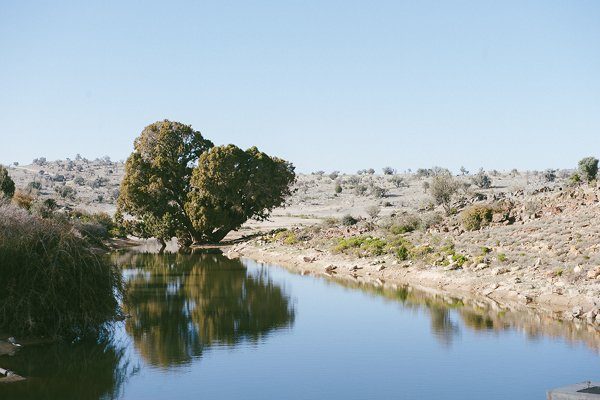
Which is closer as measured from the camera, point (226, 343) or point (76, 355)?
point (76, 355)

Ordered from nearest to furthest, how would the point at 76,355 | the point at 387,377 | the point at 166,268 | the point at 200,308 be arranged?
the point at 387,377 < the point at 76,355 < the point at 200,308 < the point at 166,268

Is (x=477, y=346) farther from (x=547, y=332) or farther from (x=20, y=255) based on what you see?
(x=20, y=255)

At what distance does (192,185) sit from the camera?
6088 centimetres

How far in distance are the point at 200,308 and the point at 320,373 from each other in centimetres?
1164

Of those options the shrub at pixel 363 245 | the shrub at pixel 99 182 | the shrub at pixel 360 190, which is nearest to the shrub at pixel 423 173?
the shrub at pixel 360 190

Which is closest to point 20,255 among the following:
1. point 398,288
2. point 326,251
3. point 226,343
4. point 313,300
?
point 226,343

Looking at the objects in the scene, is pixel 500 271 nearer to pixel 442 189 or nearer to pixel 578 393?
pixel 578 393

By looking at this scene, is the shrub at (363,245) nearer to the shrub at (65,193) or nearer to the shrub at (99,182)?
the shrub at (65,193)

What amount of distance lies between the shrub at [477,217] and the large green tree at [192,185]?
2313 centimetres

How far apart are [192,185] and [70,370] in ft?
141

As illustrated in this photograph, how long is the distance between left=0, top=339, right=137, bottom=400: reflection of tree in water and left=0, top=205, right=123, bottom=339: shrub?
723 millimetres

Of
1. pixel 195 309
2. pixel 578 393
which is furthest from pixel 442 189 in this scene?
pixel 578 393

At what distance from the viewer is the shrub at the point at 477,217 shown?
42.1 metres

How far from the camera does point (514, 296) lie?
1160 inches
